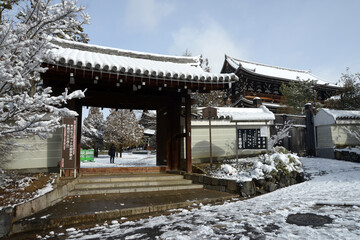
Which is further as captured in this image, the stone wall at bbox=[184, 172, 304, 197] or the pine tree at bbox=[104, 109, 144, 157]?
the pine tree at bbox=[104, 109, 144, 157]

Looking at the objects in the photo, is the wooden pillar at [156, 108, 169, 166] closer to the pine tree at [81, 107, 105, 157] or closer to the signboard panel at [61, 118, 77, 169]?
the signboard panel at [61, 118, 77, 169]

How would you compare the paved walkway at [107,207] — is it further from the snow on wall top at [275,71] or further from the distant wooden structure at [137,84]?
the snow on wall top at [275,71]

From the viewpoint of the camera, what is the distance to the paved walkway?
3898 mm

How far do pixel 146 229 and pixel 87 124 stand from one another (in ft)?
98.1

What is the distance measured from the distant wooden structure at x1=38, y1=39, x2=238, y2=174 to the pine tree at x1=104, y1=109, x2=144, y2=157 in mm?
19369

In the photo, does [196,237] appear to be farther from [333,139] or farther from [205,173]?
[333,139]

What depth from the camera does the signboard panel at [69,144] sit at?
21.1 feet

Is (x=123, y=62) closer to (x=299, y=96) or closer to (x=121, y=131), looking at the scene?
(x=299, y=96)

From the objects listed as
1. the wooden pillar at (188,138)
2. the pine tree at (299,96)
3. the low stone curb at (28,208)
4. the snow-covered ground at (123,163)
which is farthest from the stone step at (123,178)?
the pine tree at (299,96)

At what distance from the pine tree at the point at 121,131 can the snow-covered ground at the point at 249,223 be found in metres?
24.3

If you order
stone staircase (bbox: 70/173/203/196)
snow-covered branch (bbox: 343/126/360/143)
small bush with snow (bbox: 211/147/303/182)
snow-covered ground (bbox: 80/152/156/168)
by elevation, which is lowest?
snow-covered ground (bbox: 80/152/156/168)

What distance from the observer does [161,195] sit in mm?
6113

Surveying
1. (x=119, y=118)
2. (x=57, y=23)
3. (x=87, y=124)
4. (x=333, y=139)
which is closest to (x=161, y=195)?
(x=57, y=23)

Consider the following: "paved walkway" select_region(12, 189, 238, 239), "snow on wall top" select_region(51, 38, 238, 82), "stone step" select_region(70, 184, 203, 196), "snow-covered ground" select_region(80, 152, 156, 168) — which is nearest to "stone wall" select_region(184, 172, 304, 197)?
"stone step" select_region(70, 184, 203, 196)
